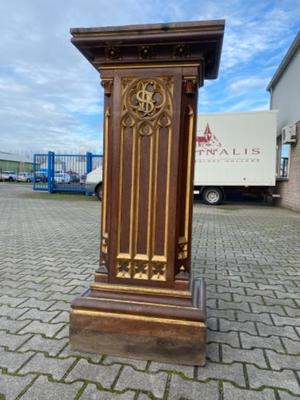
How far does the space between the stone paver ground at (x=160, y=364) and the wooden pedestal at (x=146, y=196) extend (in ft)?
0.60

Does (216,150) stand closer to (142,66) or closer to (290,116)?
(290,116)

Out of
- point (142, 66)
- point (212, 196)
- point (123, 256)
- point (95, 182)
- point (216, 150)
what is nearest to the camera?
point (142, 66)

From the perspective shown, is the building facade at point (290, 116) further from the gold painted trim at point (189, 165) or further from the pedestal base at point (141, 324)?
the pedestal base at point (141, 324)

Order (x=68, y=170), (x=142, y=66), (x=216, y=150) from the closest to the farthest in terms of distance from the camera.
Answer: (x=142, y=66), (x=216, y=150), (x=68, y=170)

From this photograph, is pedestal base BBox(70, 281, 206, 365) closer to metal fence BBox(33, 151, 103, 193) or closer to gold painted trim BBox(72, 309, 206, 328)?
gold painted trim BBox(72, 309, 206, 328)

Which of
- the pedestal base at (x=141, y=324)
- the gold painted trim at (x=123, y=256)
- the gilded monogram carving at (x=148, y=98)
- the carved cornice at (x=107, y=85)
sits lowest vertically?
the pedestal base at (x=141, y=324)

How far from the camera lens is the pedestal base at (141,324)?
2316 mm

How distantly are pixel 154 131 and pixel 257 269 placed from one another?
3.12m

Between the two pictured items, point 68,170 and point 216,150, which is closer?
point 216,150

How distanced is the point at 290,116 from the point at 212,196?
4463 millimetres

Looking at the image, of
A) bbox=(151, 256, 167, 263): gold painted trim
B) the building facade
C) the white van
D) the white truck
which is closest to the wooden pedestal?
bbox=(151, 256, 167, 263): gold painted trim

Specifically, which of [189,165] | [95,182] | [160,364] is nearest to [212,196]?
[95,182]

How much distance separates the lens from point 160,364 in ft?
7.64

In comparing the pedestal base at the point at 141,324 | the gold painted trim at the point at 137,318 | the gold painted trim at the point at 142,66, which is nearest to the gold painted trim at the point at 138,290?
the pedestal base at the point at 141,324
